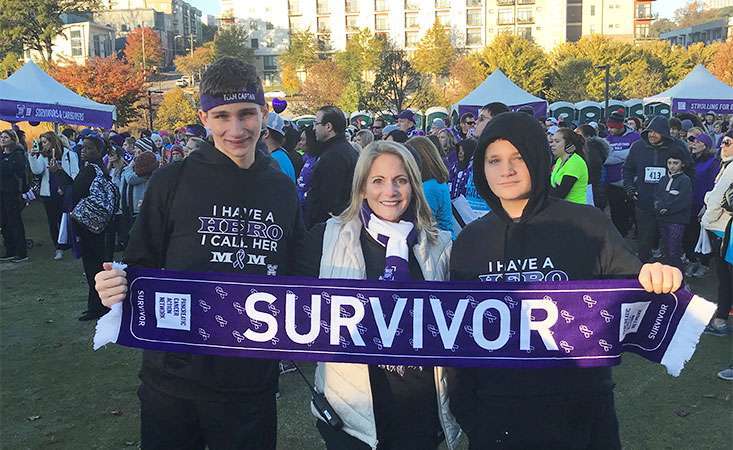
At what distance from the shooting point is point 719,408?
4.78 meters

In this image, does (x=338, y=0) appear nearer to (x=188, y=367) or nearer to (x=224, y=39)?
(x=224, y=39)

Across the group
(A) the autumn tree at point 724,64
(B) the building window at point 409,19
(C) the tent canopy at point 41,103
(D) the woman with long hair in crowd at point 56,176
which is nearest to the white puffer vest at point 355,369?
(D) the woman with long hair in crowd at point 56,176

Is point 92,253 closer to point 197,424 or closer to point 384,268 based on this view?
point 197,424

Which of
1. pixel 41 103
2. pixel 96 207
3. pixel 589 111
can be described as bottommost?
pixel 96 207

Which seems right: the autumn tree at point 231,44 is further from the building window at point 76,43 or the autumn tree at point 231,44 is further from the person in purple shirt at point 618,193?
the person in purple shirt at point 618,193

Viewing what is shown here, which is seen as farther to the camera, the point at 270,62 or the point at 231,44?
the point at 270,62

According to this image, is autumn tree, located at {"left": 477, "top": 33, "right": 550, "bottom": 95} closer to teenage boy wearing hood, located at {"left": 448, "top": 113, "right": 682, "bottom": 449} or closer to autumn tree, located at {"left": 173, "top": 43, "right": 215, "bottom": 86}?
autumn tree, located at {"left": 173, "top": 43, "right": 215, "bottom": 86}

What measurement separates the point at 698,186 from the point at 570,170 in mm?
3084

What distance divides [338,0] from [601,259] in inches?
4001

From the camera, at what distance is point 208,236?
108 inches

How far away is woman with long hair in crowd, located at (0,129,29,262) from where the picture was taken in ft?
34.7

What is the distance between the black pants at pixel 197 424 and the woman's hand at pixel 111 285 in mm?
436

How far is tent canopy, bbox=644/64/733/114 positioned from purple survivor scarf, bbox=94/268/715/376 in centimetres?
1743

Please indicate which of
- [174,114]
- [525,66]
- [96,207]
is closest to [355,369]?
[96,207]
